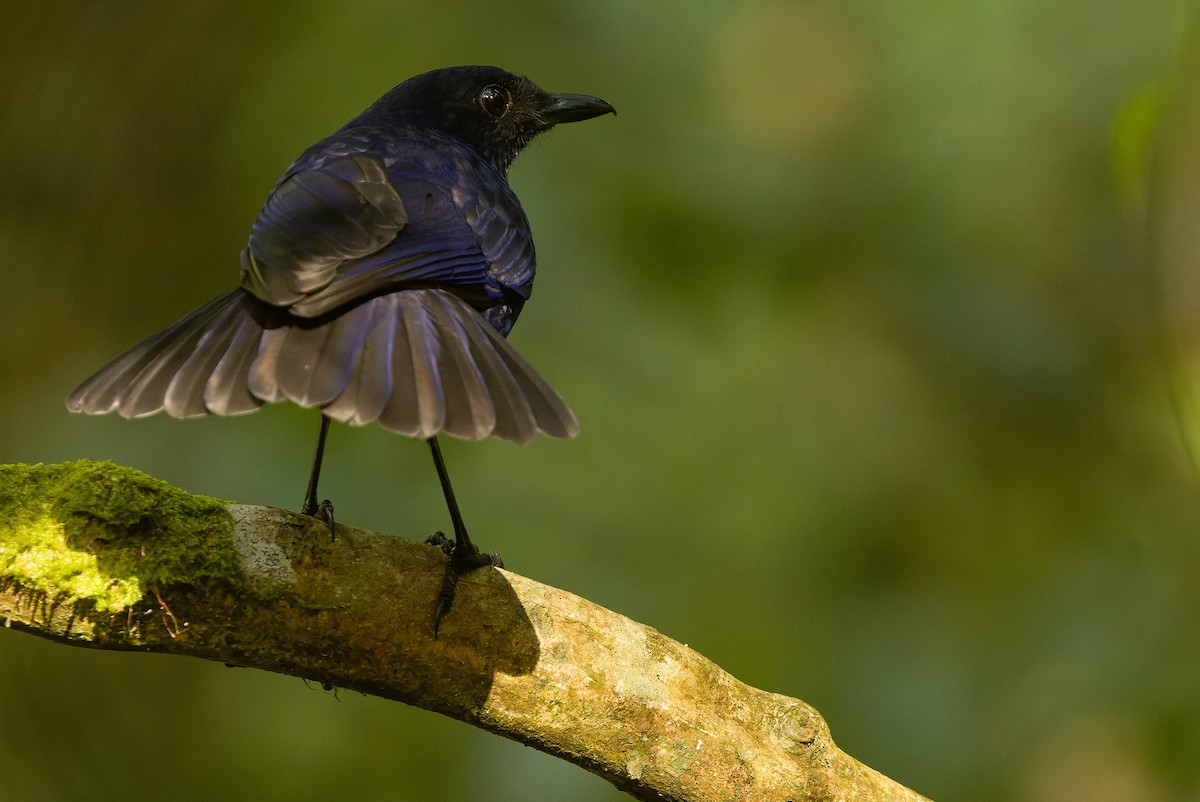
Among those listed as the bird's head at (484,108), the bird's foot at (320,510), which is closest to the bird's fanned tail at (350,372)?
the bird's foot at (320,510)

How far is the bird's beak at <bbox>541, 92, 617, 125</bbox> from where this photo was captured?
5.14 m

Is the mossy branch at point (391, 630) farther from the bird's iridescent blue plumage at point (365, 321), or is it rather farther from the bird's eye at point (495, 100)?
the bird's eye at point (495, 100)

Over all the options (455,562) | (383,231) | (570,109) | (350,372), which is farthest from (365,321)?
(570,109)

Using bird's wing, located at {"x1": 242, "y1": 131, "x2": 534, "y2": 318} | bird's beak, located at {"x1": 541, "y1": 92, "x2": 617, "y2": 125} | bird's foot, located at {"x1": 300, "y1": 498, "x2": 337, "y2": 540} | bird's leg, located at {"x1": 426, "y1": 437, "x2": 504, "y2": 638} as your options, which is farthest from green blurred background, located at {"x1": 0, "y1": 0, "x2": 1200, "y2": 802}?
bird's leg, located at {"x1": 426, "y1": 437, "x2": 504, "y2": 638}

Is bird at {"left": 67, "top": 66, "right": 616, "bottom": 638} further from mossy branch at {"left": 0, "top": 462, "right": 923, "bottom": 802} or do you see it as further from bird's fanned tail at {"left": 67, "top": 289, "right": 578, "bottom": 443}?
mossy branch at {"left": 0, "top": 462, "right": 923, "bottom": 802}

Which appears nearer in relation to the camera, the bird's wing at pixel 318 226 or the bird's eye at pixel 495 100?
the bird's wing at pixel 318 226

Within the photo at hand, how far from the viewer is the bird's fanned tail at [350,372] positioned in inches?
104

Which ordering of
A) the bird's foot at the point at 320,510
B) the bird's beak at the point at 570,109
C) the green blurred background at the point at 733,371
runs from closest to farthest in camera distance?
the bird's foot at the point at 320,510 → the bird's beak at the point at 570,109 → the green blurred background at the point at 733,371

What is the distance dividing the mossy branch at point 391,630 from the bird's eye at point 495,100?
2466 mm

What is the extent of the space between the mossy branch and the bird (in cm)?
12

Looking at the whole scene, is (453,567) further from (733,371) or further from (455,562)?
(733,371)

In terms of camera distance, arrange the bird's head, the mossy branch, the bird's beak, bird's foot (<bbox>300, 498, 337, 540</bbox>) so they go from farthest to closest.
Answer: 1. the bird's beak
2. the bird's head
3. bird's foot (<bbox>300, 498, 337, 540</bbox>)
4. the mossy branch

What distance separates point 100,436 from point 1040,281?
5.11 meters

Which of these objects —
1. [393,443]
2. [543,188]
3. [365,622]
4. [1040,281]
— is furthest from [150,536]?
[1040,281]
